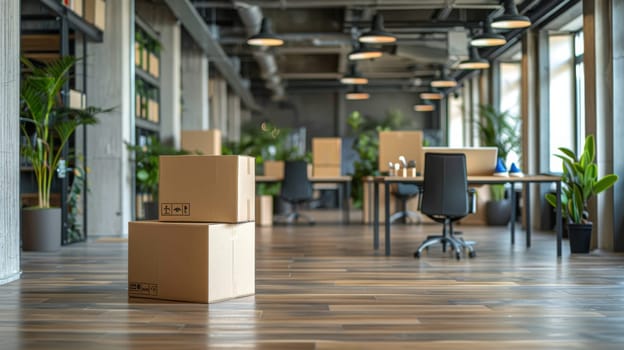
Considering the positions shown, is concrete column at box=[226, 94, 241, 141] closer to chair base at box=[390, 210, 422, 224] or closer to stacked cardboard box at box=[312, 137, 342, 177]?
stacked cardboard box at box=[312, 137, 342, 177]

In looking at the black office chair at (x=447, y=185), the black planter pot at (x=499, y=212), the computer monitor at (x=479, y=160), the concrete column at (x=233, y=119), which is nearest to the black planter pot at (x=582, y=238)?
the computer monitor at (x=479, y=160)

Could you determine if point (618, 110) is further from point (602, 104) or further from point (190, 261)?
point (190, 261)

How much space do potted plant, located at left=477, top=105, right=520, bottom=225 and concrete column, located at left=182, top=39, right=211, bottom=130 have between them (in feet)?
16.2

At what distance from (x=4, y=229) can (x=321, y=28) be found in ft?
30.8

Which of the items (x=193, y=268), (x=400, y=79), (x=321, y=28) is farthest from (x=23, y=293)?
(x=400, y=79)

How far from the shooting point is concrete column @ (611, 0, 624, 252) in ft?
23.9

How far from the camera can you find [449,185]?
6582mm

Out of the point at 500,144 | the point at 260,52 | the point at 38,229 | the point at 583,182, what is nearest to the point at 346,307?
the point at 583,182

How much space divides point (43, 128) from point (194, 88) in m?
6.41

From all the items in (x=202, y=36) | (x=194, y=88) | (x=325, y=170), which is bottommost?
(x=325, y=170)

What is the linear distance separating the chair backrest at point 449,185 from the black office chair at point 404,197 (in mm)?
3949

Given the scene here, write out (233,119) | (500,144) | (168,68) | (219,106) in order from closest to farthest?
(168,68) → (500,144) → (219,106) → (233,119)

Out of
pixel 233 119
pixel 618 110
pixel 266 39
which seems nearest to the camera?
pixel 618 110

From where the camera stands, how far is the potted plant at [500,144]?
11312 millimetres
